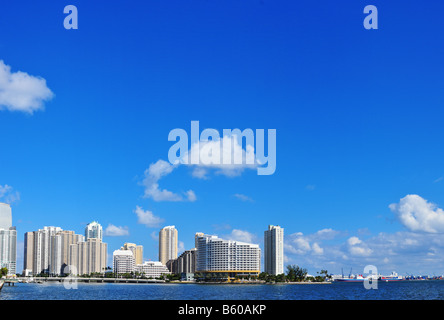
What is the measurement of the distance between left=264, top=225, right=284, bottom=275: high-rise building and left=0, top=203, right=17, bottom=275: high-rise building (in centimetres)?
8978

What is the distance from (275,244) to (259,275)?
1102 centimetres

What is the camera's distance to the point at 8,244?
18888cm

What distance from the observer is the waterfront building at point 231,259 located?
165375 mm

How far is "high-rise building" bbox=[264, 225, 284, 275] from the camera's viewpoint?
162625mm

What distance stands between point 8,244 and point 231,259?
83688mm

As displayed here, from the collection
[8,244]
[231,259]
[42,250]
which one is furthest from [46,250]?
[231,259]

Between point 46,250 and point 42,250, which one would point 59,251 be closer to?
point 46,250

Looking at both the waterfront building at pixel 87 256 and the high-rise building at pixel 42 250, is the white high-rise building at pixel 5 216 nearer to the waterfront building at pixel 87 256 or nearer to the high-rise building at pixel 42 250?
the high-rise building at pixel 42 250

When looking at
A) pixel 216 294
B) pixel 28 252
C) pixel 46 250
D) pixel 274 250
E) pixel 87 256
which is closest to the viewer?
pixel 216 294

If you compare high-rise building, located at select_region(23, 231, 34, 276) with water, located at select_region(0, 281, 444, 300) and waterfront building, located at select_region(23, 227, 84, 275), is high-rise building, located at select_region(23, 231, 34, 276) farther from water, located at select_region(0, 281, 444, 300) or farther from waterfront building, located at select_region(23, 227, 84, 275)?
water, located at select_region(0, 281, 444, 300)

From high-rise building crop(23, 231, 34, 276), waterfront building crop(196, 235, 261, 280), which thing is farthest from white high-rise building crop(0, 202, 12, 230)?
waterfront building crop(196, 235, 261, 280)

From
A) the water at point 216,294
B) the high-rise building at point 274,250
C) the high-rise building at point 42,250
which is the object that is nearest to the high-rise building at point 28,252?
the high-rise building at point 42,250
